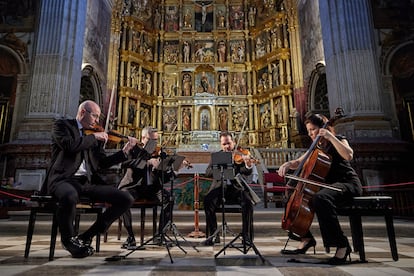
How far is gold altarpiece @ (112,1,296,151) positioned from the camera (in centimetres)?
1395

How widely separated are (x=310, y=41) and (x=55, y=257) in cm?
1211

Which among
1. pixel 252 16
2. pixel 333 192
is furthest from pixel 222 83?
pixel 333 192

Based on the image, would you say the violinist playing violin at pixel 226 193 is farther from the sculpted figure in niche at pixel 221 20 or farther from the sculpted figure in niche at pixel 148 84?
the sculpted figure in niche at pixel 221 20

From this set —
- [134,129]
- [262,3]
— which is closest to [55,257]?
[134,129]

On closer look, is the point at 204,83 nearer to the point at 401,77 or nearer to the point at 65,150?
the point at 401,77

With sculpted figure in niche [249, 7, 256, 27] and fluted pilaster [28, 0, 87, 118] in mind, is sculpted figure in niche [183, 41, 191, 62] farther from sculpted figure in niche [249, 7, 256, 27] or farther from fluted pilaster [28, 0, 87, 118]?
fluted pilaster [28, 0, 87, 118]

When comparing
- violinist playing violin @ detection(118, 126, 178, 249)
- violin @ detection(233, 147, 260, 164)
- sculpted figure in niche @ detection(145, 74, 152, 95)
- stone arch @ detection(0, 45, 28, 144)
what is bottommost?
violinist playing violin @ detection(118, 126, 178, 249)

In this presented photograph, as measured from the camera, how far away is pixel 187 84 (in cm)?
1546

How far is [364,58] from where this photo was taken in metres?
8.48

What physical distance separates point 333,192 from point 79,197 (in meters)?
2.02

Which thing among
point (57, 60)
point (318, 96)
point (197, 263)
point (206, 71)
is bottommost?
point (197, 263)

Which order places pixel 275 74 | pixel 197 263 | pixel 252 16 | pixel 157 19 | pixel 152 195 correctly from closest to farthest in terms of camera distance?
pixel 197 263 < pixel 152 195 < pixel 275 74 < pixel 252 16 < pixel 157 19

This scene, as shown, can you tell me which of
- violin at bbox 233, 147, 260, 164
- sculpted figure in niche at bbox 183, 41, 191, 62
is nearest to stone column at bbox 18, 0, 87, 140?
violin at bbox 233, 147, 260, 164

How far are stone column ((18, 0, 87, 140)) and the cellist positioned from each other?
24.9ft
